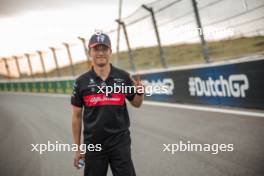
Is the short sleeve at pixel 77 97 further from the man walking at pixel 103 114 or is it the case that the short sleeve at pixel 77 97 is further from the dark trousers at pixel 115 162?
the dark trousers at pixel 115 162

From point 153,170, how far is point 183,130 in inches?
94.9

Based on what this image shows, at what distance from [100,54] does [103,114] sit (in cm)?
53

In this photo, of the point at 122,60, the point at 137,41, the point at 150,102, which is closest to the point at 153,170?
the point at 150,102

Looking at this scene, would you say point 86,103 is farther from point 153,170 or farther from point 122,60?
point 122,60

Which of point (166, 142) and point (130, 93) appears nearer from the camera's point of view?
point (130, 93)

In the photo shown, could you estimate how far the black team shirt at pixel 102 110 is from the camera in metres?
3.41

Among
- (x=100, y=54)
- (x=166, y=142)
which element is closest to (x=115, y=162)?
(x=100, y=54)

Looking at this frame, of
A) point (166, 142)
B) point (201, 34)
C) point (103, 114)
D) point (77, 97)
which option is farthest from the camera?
point (201, 34)

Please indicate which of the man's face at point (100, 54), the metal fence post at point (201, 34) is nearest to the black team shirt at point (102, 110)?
the man's face at point (100, 54)

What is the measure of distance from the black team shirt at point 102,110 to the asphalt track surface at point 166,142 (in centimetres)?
188

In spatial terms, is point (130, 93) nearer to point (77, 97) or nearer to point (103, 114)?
point (103, 114)

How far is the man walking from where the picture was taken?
3.42 metres

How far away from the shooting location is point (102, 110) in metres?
3.41

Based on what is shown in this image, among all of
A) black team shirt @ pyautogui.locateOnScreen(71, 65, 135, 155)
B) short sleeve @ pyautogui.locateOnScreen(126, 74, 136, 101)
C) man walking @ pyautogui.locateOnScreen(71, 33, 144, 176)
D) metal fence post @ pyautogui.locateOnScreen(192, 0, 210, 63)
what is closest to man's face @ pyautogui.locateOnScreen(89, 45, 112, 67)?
man walking @ pyautogui.locateOnScreen(71, 33, 144, 176)
